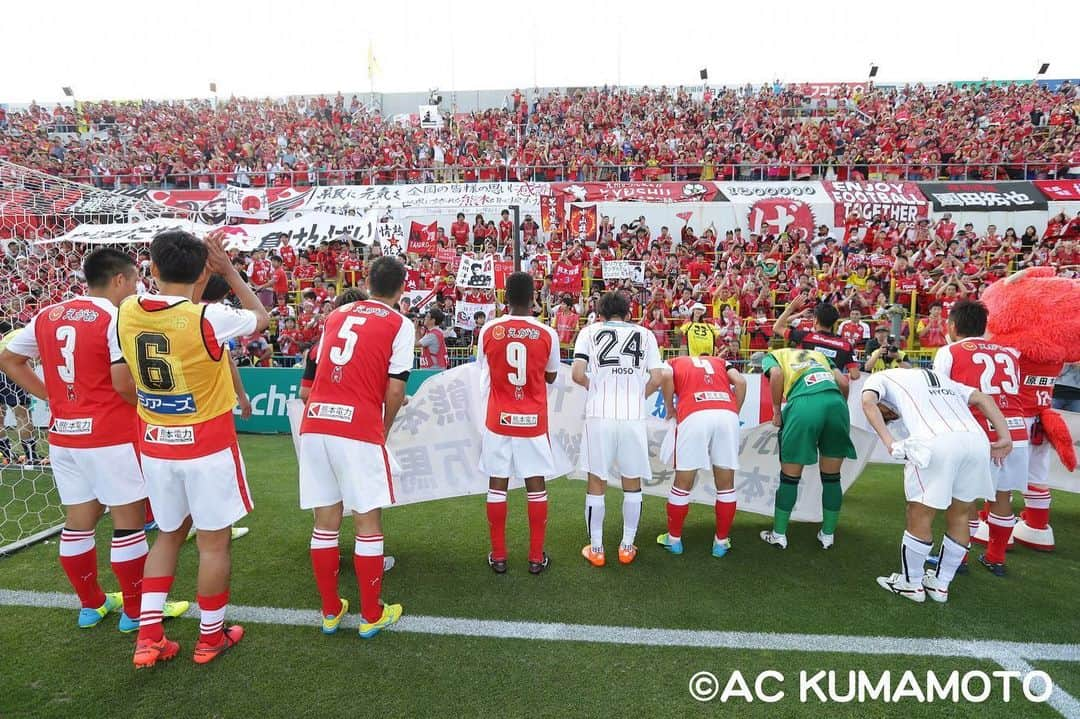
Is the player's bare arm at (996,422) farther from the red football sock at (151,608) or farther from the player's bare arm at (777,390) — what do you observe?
the red football sock at (151,608)

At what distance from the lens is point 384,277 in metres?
3.68

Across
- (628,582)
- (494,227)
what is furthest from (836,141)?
(628,582)

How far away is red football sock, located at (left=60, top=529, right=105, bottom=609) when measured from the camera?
356cm

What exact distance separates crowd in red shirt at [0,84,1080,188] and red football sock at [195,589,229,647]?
16.1 m

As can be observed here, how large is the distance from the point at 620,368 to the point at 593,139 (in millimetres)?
18985

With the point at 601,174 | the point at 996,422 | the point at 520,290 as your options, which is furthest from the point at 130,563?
the point at 601,174

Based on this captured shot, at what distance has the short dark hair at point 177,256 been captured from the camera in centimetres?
312

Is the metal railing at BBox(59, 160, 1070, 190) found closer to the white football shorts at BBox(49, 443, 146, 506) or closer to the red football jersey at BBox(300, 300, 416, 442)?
the red football jersey at BBox(300, 300, 416, 442)

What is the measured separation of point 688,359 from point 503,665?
2770mm

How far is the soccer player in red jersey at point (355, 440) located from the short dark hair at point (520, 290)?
1.00m

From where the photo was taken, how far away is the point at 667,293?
11.5 metres

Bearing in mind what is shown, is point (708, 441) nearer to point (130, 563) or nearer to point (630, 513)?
point (630, 513)

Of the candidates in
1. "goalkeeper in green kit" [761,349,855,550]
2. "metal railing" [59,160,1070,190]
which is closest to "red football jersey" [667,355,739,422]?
"goalkeeper in green kit" [761,349,855,550]

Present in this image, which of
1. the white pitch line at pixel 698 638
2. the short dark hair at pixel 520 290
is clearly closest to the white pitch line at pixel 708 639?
the white pitch line at pixel 698 638
